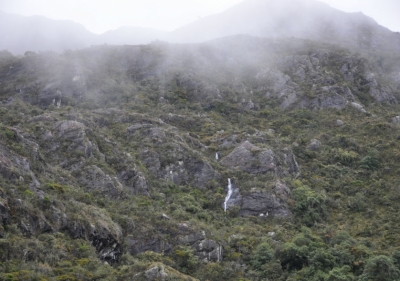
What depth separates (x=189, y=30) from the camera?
165 metres

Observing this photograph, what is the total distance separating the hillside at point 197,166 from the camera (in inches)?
1272

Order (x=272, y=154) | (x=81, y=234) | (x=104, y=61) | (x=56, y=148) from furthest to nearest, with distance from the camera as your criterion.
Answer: (x=104, y=61), (x=272, y=154), (x=56, y=148), (x=81, y=234)

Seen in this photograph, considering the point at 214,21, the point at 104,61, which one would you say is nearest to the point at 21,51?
the point at 104,61

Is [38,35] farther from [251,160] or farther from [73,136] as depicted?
[251,160]

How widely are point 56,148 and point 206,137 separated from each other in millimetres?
23735

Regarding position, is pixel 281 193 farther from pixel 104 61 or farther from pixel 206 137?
pixel 104 61

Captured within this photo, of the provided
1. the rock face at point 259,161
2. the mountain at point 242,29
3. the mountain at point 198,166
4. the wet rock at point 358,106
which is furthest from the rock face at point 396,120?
the mountain at point 242,29

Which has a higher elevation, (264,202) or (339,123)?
(339,123)

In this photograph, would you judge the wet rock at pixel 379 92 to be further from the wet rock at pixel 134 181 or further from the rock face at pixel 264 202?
the wet rock at pixel 134 181

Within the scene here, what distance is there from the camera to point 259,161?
179 feet

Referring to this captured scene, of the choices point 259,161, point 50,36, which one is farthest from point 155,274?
point 50,36

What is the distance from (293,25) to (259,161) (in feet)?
341

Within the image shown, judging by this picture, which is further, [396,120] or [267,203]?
[396,120]

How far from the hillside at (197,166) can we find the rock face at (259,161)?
0.68 ft
